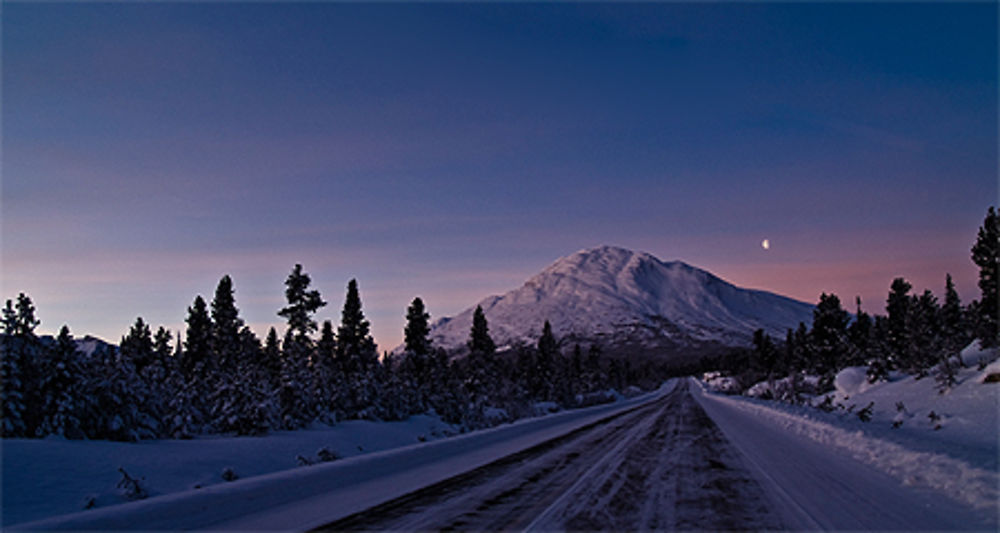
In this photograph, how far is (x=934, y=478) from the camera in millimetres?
10164

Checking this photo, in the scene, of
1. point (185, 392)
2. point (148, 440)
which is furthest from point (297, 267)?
point (148, 440)

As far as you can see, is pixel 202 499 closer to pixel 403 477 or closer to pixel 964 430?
pixel 403 477

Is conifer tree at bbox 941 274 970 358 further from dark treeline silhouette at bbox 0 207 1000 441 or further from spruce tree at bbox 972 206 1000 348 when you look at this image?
spruce tree at bbox 972 206 1000 348

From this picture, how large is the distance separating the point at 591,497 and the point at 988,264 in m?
53.0

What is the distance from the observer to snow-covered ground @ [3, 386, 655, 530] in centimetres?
812

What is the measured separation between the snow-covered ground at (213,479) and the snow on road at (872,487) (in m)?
6.46

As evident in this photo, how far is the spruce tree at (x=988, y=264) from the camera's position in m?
43.4

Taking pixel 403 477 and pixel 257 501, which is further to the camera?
pixel 403 477

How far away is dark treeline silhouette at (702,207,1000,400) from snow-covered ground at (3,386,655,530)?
2512 cm

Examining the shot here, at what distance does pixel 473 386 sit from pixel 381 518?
58.7 meters

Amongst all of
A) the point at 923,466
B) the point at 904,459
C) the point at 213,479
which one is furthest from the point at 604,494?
the point at 213,479

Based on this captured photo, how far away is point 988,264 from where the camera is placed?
153 feet

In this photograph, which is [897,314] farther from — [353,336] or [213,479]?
[213,479]

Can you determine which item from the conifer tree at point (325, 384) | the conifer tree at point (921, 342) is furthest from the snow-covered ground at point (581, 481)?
the conifer tree at point (921, 342)
